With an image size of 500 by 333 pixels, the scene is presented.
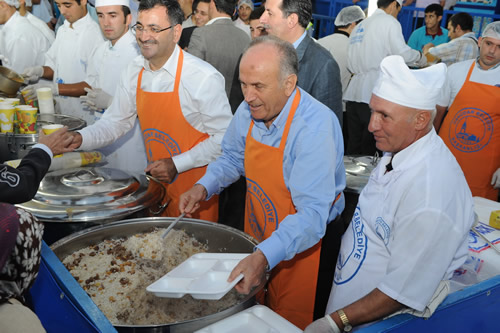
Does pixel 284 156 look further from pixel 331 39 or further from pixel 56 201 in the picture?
pixel 331 39

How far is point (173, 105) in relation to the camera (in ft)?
8.18

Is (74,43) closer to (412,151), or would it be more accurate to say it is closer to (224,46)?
(224,46)

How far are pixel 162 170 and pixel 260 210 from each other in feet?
2.01

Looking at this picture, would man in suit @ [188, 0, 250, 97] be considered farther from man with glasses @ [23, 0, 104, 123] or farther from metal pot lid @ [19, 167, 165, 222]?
metal pot lid @ [19, 167, 165, 222]

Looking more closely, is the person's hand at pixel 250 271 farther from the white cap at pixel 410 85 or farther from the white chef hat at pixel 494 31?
the white chef hat at pixel 494 31

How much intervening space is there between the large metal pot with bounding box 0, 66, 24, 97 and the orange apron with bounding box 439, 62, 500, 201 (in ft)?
11.6

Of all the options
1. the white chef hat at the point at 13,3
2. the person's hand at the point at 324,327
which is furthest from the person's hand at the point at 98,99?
the white chef hat at the point at 13,3

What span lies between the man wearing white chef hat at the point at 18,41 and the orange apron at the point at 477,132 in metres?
4.57

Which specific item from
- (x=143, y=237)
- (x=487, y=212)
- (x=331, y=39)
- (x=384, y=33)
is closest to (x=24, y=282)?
(x=143, y=237)

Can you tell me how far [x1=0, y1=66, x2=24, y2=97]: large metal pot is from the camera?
3561 mm

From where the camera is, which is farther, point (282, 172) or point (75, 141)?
point (75, 141)

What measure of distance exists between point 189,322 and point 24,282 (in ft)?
1.47

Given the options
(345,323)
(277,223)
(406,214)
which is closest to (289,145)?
(277,223)

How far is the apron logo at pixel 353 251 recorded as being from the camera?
1.64 meters
